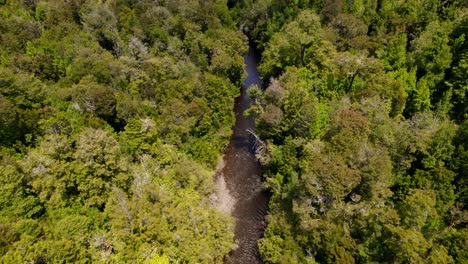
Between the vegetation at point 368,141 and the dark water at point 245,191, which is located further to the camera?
the dark water at point 245,191

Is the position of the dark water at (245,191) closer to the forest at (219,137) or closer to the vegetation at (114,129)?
the forest at (219,137)

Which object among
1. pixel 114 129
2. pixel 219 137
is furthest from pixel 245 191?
pixel 114 129

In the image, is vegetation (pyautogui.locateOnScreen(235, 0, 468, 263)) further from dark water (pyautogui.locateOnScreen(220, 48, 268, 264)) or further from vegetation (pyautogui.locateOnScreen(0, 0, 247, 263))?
vegetation (pyautogui.locateOnScreen(0, 0, 247, 263))

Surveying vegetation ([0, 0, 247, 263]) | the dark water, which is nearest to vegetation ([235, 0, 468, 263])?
the dark water

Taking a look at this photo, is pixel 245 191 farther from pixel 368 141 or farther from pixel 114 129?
pixel 114 129

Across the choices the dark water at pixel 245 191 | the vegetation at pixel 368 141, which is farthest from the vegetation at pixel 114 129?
the vegetation at pixel 368 141

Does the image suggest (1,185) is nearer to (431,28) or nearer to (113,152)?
(113,152)
